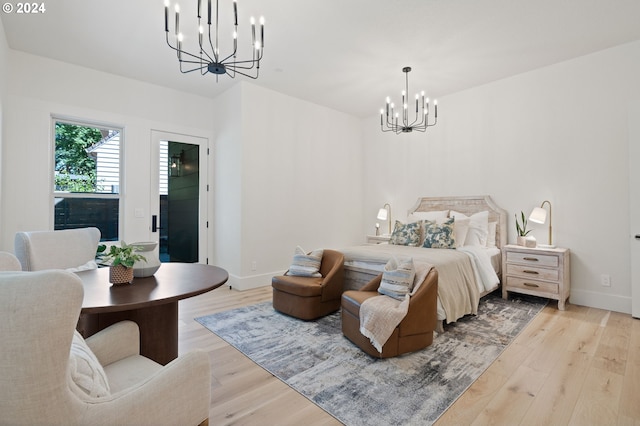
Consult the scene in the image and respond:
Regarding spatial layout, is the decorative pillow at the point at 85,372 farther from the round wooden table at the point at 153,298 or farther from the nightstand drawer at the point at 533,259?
the nightstand drawer at the point at 533,259

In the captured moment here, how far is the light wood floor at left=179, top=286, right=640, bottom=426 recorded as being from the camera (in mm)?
1786

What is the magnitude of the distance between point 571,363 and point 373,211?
404 cm

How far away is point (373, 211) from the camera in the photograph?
242 inches

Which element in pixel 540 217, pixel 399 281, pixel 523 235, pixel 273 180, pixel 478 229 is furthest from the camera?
pixel 273 180

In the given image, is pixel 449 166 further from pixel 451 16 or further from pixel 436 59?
pixel 451 16

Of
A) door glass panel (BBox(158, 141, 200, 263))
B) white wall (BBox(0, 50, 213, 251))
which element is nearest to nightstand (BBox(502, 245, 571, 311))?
door glass panel (BBox(158, 141, 200, 263))

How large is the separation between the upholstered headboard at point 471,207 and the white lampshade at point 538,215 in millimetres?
A: 426

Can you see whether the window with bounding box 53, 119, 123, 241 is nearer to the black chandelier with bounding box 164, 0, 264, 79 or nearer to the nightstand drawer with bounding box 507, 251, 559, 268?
the black chandelier with bounding box 164, 0, 264, 79

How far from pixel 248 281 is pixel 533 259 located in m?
3.80

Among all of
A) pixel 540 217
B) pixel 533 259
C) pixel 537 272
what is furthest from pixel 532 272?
pixel 540 217

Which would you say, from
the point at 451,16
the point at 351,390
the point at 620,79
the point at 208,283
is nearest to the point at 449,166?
the point at 620,79

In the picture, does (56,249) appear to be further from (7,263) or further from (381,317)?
(381,317)

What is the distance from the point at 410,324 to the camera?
2465 mm

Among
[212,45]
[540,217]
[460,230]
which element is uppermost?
[212,45]
